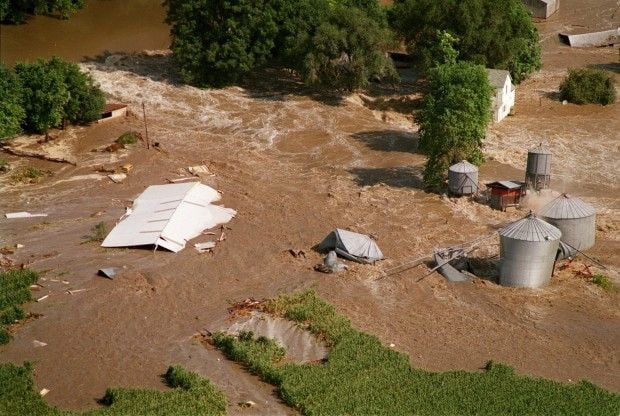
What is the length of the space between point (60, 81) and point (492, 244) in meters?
24.5

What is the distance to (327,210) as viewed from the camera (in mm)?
38094

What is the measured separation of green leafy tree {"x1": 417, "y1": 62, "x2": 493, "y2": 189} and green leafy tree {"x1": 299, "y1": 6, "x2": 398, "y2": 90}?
1035 cm

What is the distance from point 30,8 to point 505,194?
4580 cm

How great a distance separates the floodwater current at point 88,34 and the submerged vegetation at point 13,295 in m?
32.1

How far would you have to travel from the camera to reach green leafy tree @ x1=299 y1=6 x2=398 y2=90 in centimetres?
5053

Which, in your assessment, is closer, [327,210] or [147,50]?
[327,210]

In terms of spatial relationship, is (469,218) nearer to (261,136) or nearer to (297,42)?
(261,136)

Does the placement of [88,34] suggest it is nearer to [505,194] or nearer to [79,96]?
[79,96]

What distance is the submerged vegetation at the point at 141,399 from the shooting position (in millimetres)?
24078

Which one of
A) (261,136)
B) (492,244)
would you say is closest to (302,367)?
(492,244)

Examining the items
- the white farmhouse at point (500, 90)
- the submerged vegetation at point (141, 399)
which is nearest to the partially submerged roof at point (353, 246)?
the submerged vegetation at point (141, 399)

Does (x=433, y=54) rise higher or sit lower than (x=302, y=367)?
higher

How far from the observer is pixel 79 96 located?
46344mm

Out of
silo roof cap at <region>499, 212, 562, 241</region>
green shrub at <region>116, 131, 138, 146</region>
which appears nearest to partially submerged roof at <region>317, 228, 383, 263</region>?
silo roof cap at <region>499, 212, 562, 241</region>
